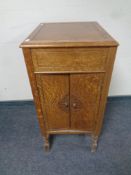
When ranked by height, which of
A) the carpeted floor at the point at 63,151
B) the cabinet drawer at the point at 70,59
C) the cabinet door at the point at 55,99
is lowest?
the carpeted floor at the point at 63,151

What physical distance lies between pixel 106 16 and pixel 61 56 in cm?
79

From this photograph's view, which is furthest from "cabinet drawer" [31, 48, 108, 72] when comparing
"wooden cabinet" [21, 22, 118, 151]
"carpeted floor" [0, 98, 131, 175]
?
"carpeted floor" [0, 98, 131, 175]

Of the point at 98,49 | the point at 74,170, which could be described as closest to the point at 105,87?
the point at 98,49

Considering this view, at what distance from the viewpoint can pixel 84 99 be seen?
0.99 metres

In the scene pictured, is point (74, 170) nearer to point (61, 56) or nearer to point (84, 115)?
point (84, 115)

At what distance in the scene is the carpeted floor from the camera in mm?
1185

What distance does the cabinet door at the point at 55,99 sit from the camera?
90 centimetres

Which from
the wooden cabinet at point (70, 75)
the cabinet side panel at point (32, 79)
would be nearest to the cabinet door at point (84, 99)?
the wooden cabinet at point (70, 75)

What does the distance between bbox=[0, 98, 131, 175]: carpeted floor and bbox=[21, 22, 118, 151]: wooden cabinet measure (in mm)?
258

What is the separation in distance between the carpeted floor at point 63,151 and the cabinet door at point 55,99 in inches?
12.0

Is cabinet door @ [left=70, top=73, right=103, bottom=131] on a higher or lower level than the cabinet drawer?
lower

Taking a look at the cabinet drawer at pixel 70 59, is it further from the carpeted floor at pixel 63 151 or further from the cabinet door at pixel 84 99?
the carpeted floor at pixel 63 151

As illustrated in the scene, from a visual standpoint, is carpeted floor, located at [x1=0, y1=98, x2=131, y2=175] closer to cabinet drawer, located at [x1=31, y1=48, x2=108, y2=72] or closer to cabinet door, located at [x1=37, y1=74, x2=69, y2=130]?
cabinet door, located at [x1=37, y1=74, x2=69, y2=130]

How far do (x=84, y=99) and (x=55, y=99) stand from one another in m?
0.19
